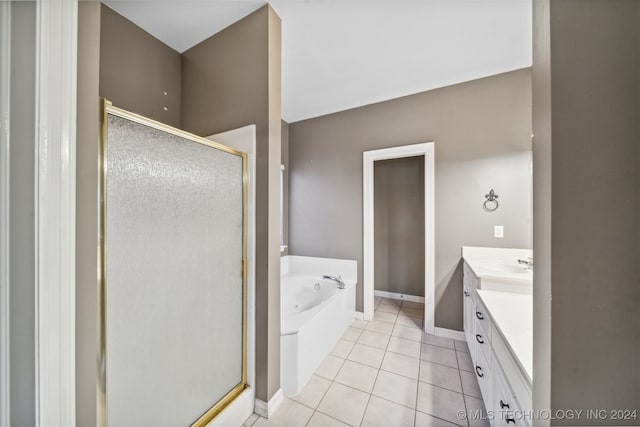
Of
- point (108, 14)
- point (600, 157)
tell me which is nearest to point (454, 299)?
point (600, 157)

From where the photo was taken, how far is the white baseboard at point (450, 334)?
7.49 ft

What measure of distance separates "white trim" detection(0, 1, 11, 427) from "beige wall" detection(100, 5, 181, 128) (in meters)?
1.13

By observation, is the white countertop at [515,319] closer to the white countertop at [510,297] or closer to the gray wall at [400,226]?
the white countertop at [510,297]

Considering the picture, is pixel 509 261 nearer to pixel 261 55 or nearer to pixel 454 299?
pixel 454 299

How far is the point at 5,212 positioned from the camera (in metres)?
0.53

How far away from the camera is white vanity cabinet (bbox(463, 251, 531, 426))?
2.70ft

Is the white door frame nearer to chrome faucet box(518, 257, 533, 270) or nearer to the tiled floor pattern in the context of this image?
the tiled floor pattern

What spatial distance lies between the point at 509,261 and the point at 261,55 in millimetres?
2723

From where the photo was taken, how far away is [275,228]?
148 centimetres

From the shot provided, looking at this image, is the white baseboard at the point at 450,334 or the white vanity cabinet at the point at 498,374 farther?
the white baseboard at the point at 450,334

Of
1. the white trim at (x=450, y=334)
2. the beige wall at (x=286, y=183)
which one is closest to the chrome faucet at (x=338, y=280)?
the beige wall at (x=286, y=183)

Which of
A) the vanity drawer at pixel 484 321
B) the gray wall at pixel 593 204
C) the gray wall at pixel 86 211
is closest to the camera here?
the gray wall at pixel 593 204

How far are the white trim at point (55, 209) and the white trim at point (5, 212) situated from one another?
0.17ft

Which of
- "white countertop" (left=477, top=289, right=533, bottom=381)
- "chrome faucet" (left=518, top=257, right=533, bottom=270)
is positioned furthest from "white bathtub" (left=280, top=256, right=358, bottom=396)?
"chrome faucet" (left=518, top=257, right=533, bottom=270)
